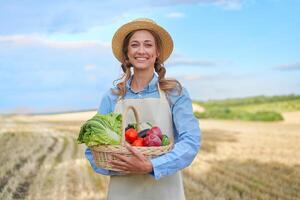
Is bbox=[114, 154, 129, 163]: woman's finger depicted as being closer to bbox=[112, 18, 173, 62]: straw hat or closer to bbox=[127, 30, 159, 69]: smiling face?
bbox=[127, 30, 159, 69]: smiling face

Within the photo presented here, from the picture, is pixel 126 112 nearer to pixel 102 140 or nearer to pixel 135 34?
pixel 102 140

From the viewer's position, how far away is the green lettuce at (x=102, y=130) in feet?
10.6

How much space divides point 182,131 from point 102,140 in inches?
16.9

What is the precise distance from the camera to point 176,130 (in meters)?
3.52

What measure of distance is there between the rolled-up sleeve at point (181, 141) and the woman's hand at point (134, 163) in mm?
42

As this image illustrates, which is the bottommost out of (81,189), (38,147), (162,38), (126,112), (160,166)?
(38,147)

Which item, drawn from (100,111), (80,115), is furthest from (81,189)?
(80,115)

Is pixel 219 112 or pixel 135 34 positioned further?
pixel 219 112

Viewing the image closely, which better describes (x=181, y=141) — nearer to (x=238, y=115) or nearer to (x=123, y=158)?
(x=123, y=158)

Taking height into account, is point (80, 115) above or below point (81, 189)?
below

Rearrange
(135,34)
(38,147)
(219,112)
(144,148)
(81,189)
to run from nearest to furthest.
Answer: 1. (144,148)
2. (135,34)
3. (81,189)
4. (38,147)
5. (219,112)

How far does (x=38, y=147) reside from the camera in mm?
12617

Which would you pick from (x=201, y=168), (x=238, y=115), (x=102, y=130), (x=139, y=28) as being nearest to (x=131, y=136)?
(x=102, y=130)

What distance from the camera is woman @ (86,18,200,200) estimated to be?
342 centimetres
